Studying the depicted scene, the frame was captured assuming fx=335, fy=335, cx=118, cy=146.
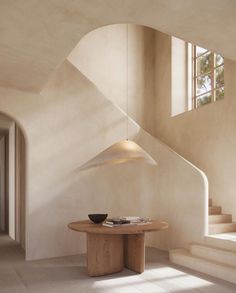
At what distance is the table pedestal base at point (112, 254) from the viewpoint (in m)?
4.71

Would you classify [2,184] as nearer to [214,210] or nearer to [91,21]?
[214,210]

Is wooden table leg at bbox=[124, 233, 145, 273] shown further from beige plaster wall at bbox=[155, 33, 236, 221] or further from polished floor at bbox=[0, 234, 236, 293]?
beige plaster wall at bbox=[155, 33, 236, 221]

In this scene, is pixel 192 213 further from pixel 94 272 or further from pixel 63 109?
pixel 63 109

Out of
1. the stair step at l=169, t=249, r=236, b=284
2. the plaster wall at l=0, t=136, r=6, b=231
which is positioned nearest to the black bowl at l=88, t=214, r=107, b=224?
the stair step at l=169, t=249, r=236, b=284

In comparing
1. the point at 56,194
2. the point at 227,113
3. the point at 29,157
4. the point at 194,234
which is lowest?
the point at 194,234

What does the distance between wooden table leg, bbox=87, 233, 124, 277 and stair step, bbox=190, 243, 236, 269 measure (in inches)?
48.4

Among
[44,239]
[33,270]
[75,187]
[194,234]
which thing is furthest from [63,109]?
[194,234]

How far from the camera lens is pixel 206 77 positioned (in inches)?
314

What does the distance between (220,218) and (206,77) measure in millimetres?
3499

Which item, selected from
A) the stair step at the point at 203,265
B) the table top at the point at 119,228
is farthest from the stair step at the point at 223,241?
the table top at the point at 119,228

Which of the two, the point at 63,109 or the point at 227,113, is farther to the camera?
the point at 227,113

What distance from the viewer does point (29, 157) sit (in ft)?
19.1

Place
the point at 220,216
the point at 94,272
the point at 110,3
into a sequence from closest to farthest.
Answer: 1. the point at 110,3
2. the point at 94,272
3. the point at 220,216

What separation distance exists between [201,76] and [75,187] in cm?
423
